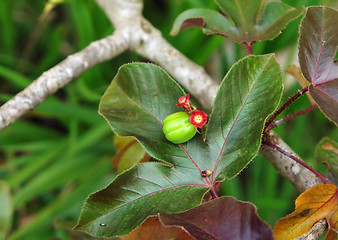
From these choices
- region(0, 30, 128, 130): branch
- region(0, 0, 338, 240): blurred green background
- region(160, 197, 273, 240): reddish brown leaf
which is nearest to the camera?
region(160, 197, 273, 240): reddish brown leaf

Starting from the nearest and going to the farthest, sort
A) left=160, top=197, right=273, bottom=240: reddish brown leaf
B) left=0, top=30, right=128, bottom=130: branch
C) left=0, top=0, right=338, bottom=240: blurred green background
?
left=160, top=197, right=273, bottom=240: reddish brown leaf < left=0, top=30, right=128, bottom=130: branch < left=0, top=0, right=338, bottom=240: blurred green background

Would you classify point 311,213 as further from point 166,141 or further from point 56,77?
point 56,77

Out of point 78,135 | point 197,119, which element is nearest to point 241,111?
point 197,119

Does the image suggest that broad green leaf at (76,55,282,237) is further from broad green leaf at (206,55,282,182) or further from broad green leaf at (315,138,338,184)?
broad green leaf at (315,138,338,184)

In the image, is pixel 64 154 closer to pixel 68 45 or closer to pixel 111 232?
pixel 68 45

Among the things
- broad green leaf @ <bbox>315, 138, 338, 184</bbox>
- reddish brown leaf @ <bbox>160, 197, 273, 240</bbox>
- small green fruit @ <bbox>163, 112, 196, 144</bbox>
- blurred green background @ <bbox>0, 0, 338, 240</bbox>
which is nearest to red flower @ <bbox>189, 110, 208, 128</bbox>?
small green fruit @ <bbox>163, 112, 196, 144</bbox>
